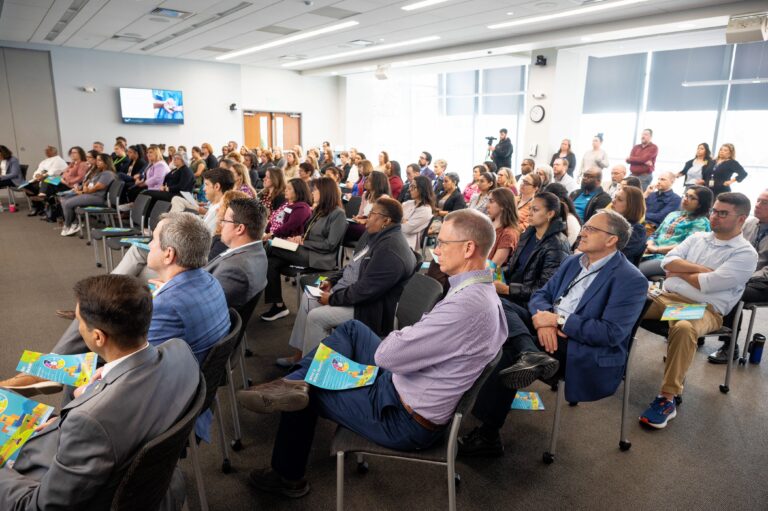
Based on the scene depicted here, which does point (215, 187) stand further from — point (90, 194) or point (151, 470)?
point (90, 194)

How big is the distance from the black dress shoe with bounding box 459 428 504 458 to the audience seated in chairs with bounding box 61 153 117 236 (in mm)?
6697

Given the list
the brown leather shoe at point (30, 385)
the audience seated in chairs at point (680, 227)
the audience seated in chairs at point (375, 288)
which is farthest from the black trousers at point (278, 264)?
the audience seated in chairs at point (680, 227)

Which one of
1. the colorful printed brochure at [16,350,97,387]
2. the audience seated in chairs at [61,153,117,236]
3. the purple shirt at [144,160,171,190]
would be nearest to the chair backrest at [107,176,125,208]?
the audience seated in chairs at [61,153,117,236]

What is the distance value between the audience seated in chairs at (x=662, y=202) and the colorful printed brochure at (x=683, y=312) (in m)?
2.55

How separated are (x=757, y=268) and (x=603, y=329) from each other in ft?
6.47

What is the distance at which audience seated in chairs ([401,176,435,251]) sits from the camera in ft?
16.1

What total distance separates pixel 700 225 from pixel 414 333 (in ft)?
11.3

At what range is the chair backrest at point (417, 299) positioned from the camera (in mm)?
2387

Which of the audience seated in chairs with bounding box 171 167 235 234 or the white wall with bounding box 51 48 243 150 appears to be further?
the white wall with bounding box 51 48 243 150

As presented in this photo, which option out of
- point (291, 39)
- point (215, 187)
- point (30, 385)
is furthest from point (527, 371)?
point (291, 39)

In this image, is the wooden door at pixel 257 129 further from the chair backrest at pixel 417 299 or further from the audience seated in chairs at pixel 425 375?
the audience seated in chairs at pixel 425 375

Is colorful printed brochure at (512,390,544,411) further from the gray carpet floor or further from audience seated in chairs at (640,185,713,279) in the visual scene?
audience seated in chairs at (640,185,713,279)

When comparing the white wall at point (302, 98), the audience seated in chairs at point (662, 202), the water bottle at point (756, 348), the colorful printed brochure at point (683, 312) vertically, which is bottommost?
the water bottle at point (756, 348)

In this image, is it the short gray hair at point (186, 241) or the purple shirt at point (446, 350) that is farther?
the short gray hair at point (186, 241)
